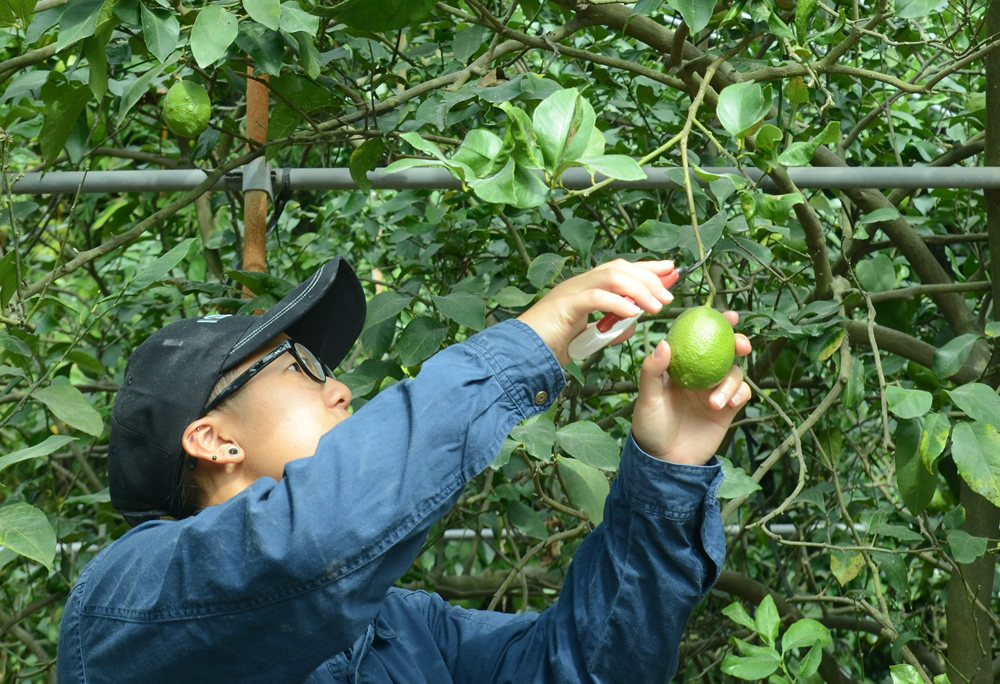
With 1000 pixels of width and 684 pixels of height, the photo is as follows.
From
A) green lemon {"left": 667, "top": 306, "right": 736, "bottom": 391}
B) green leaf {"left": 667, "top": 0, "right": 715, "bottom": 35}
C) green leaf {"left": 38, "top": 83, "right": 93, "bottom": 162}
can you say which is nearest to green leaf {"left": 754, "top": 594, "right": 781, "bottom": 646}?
green lemon {"left": 667, "top": 306, "right": 736, "bottom": 391}

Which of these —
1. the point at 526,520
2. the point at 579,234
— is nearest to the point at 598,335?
the point at 579,234

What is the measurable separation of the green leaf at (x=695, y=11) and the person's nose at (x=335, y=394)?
538mm

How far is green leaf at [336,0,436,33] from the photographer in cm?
119

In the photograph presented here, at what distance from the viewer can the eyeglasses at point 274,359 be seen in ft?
3.48

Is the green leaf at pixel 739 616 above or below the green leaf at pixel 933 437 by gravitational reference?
below

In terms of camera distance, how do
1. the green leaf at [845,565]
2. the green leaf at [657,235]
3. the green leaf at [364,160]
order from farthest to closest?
1. the green leaf at [845,565]
2. the green leaf at [364,160]
3. the green leaf at [657,235]

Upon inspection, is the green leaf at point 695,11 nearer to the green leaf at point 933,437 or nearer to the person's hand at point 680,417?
the person's hand at point 680,417

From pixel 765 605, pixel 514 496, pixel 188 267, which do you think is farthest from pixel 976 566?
pixel 188 267

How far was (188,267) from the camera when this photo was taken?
2.99m

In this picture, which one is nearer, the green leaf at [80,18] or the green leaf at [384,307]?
the green leaf at [80,18]

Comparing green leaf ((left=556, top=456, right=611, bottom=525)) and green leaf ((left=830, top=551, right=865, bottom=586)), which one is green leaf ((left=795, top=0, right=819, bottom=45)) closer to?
green leaf ((left=556, top=456, right=611, bottom=525))

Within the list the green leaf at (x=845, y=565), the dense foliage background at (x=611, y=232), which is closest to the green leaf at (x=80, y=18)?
the dense foliage background at (x=611, y=232)

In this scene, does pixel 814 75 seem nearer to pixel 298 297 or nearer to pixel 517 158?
pixel 517 158

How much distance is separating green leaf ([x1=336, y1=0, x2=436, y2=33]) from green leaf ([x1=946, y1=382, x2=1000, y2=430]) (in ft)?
2.68
